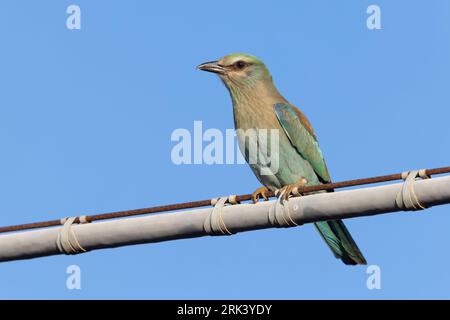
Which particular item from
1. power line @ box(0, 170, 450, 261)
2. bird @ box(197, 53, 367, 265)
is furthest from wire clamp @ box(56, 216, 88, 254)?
bird @ box(197, 53, 367, 265)

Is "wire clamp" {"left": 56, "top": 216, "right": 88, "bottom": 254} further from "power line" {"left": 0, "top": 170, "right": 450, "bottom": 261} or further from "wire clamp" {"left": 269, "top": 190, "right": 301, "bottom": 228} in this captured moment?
"wire clamp" {"left": 269, "top": 190, "right": 301, "bottom": 228}

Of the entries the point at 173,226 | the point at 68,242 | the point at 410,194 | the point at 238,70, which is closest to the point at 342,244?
the point at 238,70

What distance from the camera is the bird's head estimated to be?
13.5 metres

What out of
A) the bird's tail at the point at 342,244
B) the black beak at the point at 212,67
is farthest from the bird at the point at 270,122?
the bird's tail at the point at 342,244

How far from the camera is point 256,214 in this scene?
24.4 feet

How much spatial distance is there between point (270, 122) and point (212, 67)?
3.86 feet

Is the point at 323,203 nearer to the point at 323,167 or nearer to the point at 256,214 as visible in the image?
the point at 256,214

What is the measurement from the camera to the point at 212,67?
13.5 meters

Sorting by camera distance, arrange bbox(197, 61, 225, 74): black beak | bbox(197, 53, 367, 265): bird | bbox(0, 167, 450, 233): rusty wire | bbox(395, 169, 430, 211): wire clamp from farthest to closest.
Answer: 1. bbox(197, 61, 225, 74): black beak
2. bbox(197, 53, 367, 265): bird
3. bbox(0, 167, 450, 233): rusty wire
4. bbox(395, 169, 430, 211): wire clamp

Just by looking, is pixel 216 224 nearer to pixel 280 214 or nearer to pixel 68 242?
pixel 280 214

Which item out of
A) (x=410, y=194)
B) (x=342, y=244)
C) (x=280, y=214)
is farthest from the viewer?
(x=342, y=244)

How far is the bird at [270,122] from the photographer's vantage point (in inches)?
500
